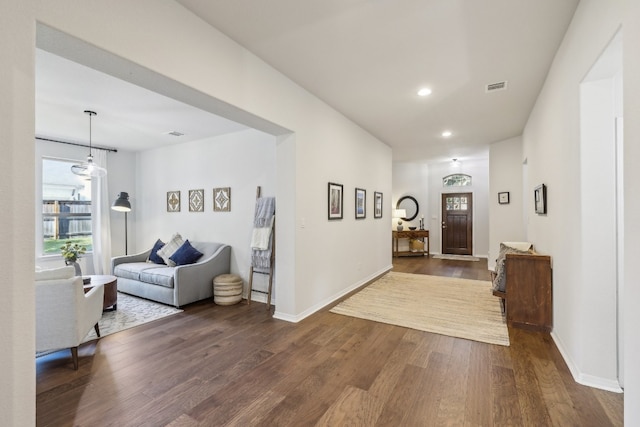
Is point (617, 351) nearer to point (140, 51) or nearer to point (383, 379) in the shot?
point (383, 379)

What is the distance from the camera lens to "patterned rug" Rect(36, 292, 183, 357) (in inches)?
131

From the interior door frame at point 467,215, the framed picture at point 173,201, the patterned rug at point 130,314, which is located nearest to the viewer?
the patterned rug at point 130,314

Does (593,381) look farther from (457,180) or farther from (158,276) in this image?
(457,180)

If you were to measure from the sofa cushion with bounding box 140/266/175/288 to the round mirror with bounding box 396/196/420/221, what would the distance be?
7.16 meters

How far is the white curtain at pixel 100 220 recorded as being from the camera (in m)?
5.70

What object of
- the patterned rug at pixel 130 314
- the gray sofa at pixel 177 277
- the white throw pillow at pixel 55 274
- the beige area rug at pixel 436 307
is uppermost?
the white throw pillow at pixel 55 274

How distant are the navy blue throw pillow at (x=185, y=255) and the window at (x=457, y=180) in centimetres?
753

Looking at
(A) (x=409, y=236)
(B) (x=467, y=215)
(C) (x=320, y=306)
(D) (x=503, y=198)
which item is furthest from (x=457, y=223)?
(C) (x=320, y=306)

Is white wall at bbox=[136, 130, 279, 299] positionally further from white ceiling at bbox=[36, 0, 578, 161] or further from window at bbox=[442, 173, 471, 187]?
window at bbox=[442, 173, 471, 187]

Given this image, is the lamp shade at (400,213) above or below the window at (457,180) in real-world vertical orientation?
below

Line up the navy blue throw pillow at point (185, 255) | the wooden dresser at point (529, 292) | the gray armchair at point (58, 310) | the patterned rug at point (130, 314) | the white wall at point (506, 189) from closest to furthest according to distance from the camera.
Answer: the gray armchair at point (58, 310) → the wooden dresser at point (529, 292) → the patterned rug at point (130, 314) → the navy blue throw pillow at point (185, 255) → the white wall at point (506, 189)

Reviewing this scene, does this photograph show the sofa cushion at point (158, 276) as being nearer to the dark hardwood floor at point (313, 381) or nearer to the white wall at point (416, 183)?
the dark hardwood floor at point (313, 381)

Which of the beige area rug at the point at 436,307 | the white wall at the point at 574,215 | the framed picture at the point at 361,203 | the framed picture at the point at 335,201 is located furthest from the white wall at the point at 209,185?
the white wall at the point at 574,215

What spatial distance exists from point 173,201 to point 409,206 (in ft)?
22.6
